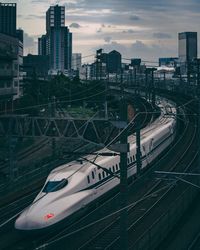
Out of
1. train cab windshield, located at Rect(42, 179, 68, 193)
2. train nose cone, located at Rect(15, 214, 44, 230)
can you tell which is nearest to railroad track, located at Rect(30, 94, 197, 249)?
train nose cone, located at Rect(15, 214, 44, 230)

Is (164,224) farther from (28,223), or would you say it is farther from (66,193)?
(28,223)

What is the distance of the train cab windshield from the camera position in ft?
64.1

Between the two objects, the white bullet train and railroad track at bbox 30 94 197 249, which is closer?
railroad track at bbox 30 94 197 249

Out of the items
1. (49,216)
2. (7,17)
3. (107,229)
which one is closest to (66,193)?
(49,216)

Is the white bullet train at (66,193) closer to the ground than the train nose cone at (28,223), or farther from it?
farther from it

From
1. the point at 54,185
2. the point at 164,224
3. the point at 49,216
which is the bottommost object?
the point at 164,224

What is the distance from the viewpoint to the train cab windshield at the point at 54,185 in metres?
19.5

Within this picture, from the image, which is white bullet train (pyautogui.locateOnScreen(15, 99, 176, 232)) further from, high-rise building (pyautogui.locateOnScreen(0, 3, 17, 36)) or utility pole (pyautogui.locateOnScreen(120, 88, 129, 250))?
high-rise building (pyautogui.locateOnScreen(0, 3, 17, 36))

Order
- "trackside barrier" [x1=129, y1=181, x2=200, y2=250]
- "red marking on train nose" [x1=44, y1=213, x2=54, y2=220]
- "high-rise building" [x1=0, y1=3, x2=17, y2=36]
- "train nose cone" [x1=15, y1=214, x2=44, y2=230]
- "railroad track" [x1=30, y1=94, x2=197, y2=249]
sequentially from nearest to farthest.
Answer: "trackside barrier" [x1=129, y1=181, x2=200, y2=250]
"railroad track" [x1=30, y1=94, x2=197, y2=249]
"train nose cone" [x1=15, y1=214, x2=44, y2=230]
"red marking on train nose" [x1=44, y1=213, x2=54, y2=220]
"high-rise building" [x1=0, y1=3, x2=17, y2=36]

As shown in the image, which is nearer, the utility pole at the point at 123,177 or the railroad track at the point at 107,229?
the utility pole at the point at 123,177

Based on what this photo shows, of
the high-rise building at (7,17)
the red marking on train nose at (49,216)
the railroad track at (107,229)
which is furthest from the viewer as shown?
the high-rise building at (7,17)

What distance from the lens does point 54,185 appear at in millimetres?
19781

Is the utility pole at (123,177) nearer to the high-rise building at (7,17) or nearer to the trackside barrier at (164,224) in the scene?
the trackside barrier at (164,224)

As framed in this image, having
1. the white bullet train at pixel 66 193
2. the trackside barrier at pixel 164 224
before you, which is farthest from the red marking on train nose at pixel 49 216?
the trackside barrier at pixel 164 224
